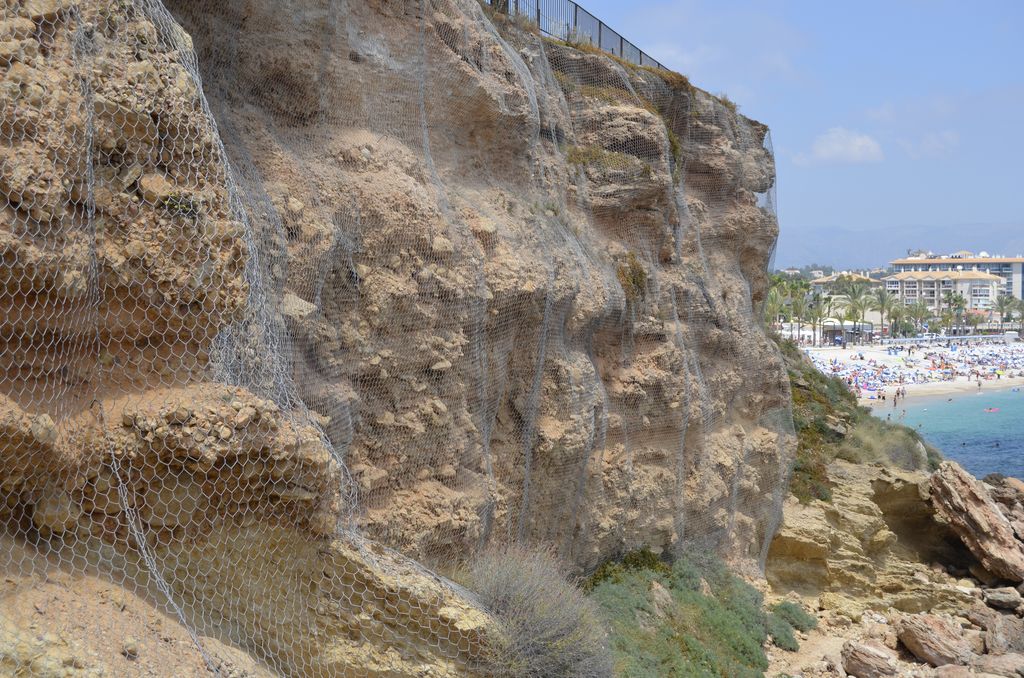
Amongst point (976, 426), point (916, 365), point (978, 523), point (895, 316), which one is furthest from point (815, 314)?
point (978, 523)

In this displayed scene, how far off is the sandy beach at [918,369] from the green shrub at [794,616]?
40119 mm

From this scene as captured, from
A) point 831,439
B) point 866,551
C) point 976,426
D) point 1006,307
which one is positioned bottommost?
point 976,426

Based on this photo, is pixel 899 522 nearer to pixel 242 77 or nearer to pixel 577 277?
pixel 577 277

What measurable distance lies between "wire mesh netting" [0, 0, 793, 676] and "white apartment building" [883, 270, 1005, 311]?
104887mm

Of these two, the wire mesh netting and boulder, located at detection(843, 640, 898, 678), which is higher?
the wire mesh netting

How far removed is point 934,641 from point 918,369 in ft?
179

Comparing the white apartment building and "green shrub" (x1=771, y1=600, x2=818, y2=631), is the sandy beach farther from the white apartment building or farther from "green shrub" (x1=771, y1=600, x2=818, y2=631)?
"green shrub" (x1=771, y1=600, x2=818, y2=631)

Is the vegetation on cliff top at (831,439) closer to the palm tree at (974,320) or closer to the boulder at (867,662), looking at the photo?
the boulder at (867,662)

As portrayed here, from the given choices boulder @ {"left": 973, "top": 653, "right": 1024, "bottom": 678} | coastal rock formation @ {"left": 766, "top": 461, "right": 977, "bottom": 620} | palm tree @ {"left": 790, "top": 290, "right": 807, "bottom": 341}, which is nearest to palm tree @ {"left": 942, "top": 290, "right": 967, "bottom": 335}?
palm tree @ {"left": 790, "top": 290, "right": 807, "bottom": 341}

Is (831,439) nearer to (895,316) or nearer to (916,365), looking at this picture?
(916,365)

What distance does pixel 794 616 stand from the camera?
11.9 metres

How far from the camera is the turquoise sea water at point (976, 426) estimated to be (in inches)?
1437

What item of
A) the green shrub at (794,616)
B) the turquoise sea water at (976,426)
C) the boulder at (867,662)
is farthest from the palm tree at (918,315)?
the boulder at (867,662)

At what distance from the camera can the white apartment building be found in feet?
352
